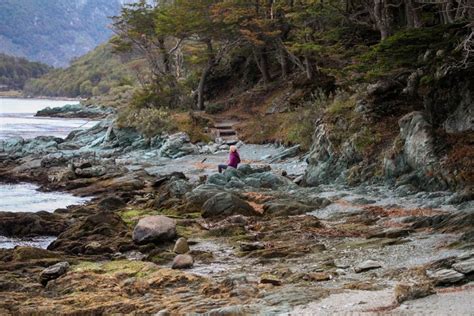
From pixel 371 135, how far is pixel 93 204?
847 centimetres

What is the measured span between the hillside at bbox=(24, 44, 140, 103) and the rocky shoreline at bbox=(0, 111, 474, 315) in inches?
5102

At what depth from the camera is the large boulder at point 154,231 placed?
12.1 m

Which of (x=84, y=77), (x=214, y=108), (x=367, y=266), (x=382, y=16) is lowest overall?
(x=367, y=266)

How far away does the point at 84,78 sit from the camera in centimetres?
16512

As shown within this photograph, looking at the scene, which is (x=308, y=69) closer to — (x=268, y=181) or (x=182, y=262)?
(x=268, y=181)

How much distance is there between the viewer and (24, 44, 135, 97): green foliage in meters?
151

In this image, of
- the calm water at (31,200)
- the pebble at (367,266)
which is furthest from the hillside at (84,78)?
the pebble at (367,266)

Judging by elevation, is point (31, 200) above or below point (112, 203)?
below

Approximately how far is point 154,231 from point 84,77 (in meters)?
160

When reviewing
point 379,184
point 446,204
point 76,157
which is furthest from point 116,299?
point 76,157

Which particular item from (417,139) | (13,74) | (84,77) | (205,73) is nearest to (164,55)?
(205,73)

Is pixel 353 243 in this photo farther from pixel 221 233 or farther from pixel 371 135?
pixel 371 135

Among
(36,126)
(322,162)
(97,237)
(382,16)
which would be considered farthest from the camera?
(36,126)

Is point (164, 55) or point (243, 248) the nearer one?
point (243, 248)
